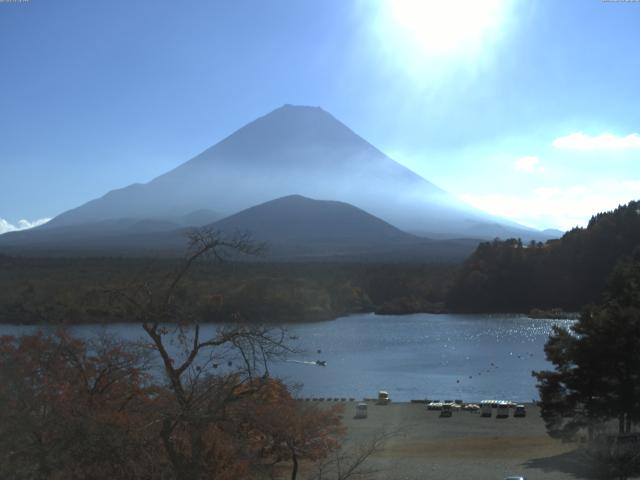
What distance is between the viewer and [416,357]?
2073 centimetres

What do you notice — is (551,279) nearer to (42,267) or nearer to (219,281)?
(219,281)

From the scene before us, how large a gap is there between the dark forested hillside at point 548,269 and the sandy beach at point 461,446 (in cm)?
2170

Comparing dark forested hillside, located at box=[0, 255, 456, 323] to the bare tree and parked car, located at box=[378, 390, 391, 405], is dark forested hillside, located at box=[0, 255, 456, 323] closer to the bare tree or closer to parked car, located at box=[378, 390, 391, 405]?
parked car, located at box=[378, 390, 391, 405]

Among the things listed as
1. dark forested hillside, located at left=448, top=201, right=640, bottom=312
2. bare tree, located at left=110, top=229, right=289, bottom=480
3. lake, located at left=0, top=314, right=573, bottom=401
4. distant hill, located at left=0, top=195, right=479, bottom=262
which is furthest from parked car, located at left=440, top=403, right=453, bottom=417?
distant hill, located at left=0, top=195, right=479, bottom=262

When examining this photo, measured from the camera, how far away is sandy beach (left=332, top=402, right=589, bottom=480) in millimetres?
7266

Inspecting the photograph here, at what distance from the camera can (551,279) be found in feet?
115

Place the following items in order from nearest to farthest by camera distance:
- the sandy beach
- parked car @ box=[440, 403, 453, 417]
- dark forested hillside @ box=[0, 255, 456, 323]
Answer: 1. the sandy beach
2. parked car @ box=[440, 403, 453, 417]
3. dark forested hillside @ box=[0, 255, 456, 323]

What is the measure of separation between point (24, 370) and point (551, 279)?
3322 centimetres

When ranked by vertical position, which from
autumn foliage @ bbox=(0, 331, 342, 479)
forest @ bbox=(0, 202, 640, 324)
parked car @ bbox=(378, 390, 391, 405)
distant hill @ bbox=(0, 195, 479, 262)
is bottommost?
parked car @ bbox=(378, 390, 391, 405)

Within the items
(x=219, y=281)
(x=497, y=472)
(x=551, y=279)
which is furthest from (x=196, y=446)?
(x=551, y=279)

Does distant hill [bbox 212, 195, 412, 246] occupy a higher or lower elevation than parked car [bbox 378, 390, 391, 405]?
higher

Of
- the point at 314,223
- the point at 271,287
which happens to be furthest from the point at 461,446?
the point at 314,223

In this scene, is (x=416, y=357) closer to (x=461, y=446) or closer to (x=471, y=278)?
(x=461, y=446)

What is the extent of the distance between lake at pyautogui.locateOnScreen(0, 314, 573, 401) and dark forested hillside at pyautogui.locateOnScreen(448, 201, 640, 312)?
4019 mm
